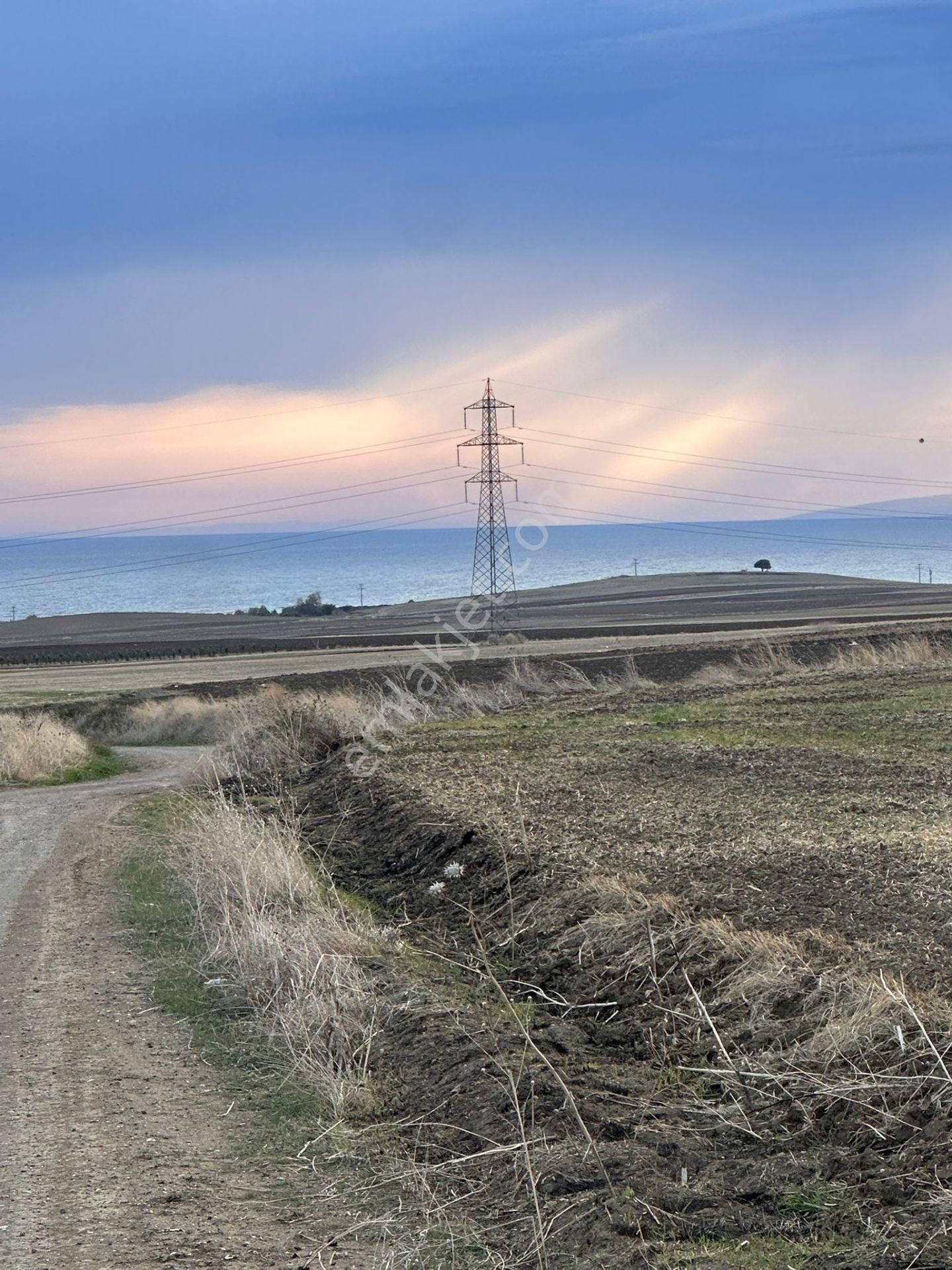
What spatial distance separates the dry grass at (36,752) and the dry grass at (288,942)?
11.6 meters

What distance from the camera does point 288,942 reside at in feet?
31.2

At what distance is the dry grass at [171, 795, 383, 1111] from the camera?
787 centimetres

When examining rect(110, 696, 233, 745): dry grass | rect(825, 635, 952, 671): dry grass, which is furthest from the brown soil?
rect(110, 696, 233, 745): dry grass

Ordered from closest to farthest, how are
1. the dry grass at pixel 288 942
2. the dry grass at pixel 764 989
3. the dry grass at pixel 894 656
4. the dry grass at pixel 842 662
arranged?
the dry grass at pixel 764 989, the dry grass at pixel 288 942, the dry grass at pixel 842 662, the dry grass at pixel 894 656

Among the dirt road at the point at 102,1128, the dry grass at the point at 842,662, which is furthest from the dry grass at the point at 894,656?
the dirt road at the point at 102,1128

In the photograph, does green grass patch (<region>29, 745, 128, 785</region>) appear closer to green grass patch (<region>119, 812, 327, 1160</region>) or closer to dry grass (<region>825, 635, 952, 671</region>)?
green grass patch (<region>119, 812, 327, 1160</region>)

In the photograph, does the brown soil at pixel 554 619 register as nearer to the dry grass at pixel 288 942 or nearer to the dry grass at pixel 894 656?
the dry grass at pixel 894 656

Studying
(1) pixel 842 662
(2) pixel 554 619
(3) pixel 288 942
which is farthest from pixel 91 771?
(2) pixel 554 619

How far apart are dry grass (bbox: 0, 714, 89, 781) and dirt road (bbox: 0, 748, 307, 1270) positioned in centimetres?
1269

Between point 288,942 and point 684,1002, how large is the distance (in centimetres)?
315

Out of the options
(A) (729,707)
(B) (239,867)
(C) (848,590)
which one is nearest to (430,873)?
(B) (239,867)

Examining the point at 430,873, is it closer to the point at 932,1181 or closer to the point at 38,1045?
the point at 38,1045

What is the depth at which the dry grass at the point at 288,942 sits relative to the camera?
787 centimetres

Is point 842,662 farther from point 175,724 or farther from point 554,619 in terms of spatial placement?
point 554,619
